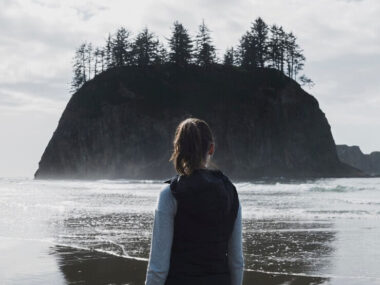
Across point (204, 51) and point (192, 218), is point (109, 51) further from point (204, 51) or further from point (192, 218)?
point (192, 218)

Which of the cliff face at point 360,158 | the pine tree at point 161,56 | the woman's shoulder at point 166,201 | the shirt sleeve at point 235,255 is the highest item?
the pine tree at point 161,56

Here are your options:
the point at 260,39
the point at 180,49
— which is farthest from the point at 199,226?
the point at 260,39

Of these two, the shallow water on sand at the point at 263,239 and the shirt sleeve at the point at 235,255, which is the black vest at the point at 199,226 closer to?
the shirt sleeve at the point at 235,255

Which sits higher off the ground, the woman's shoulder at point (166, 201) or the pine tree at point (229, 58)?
the pine tree at point (229, 58)

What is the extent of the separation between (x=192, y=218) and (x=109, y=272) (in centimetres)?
518

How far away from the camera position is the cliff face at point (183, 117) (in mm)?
60625

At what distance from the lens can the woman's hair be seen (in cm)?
248

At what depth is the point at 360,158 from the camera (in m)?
113

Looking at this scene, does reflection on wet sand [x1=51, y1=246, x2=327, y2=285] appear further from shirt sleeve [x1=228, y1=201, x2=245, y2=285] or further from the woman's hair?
the woman's hair

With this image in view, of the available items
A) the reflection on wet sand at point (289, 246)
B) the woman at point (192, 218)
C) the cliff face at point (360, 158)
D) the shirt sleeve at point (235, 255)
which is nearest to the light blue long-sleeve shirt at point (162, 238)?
the woman at point (192, 218)

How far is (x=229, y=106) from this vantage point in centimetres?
6331

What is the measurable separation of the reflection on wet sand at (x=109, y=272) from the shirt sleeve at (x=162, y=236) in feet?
14.0

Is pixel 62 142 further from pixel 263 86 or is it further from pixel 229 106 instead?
pixel 263 86

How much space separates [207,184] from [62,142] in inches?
2607
